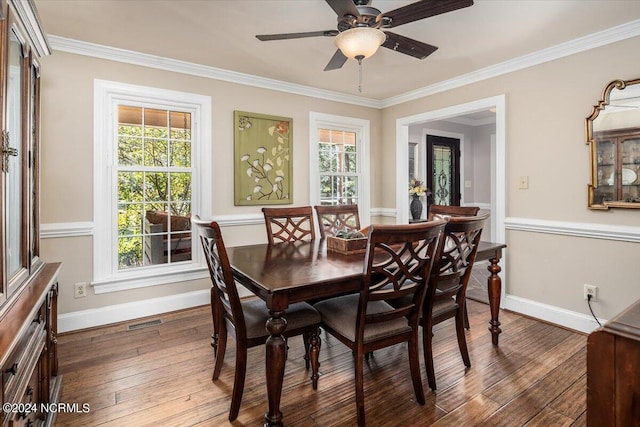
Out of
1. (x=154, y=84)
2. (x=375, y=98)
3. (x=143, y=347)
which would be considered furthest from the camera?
(x=375, y=98)

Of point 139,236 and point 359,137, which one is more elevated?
point 359,137

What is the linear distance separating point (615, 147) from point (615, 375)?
2.59m

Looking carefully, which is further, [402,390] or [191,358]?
[191,358]

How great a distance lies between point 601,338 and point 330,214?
2468mm

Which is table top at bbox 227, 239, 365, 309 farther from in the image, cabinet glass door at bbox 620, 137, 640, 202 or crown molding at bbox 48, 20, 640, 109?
cabinet glass door at bbox 620, 137, 640, 202

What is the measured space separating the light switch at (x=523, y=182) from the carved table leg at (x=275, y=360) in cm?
279

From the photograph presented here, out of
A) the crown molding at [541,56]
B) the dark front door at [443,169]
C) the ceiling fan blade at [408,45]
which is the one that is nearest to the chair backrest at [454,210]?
the ceiling fan blade at [408,45]

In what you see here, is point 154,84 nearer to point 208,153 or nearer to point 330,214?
point 208,153

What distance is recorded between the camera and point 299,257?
220 centimetres

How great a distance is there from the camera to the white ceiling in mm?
2246

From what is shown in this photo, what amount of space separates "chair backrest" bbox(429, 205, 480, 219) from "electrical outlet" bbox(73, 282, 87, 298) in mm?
3129

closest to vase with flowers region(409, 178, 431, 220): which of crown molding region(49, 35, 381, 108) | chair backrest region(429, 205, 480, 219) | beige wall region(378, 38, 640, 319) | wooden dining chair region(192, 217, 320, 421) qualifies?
crown molding region(49, 35, 381, 108)

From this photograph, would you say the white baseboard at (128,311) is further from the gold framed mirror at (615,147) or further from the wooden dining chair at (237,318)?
the gold framed mirror at (615,147)

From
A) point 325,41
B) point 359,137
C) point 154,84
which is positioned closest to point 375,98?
point 359,137
